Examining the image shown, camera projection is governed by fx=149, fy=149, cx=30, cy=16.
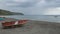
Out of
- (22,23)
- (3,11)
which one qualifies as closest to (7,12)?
(3,11)

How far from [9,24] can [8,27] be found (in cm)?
75

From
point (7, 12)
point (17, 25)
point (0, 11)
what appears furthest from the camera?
point (7, 12)

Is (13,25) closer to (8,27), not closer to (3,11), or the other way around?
(8,27)

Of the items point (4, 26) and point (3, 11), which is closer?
point (4, 26)

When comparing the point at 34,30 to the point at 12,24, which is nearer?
the point at 34,30

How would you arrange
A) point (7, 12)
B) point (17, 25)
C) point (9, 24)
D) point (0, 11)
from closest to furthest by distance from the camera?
1. point (9, 24)
2. point (17, 25)
3. point (0, 11)
4. point (7, 12)

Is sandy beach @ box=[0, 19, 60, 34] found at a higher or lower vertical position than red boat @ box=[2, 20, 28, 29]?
lower

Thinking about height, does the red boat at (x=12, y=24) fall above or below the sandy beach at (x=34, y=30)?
Result: above

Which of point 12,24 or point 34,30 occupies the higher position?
point 12,24

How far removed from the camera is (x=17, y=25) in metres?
24.2

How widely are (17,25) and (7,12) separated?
155m

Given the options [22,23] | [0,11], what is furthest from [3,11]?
[22,23]

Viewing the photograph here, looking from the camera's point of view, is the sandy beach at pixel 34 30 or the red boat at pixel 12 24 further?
the red boat at pixel 12 24

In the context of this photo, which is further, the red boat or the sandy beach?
the red boat
